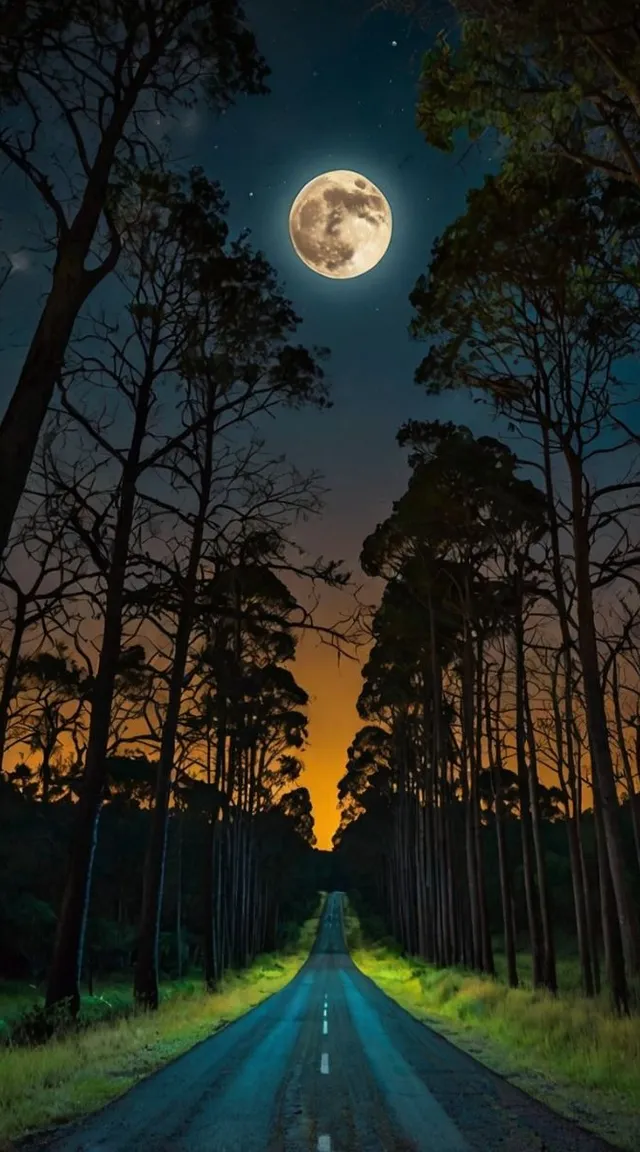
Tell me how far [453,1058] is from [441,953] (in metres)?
23.1

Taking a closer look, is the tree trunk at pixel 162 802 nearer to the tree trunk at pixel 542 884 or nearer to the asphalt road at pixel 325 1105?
the asphalt road at pixel 325 1105

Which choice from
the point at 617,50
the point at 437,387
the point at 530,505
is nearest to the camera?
the point at 617,50

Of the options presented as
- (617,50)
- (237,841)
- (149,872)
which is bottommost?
(149,872)

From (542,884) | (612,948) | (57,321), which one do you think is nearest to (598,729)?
(612,948)

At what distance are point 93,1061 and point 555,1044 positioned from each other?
6.43 m

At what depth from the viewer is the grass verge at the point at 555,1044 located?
796 centimetres

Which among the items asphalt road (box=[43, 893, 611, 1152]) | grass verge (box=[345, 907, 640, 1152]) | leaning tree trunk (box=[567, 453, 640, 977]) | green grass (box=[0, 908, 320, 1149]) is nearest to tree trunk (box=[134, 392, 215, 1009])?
green grass (box=[0, 908, 320, 1149])

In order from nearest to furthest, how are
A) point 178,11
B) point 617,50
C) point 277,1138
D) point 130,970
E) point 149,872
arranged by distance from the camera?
point 277,1138 → point 617,50 → point 178,11 → point 149,872 → point 130,970

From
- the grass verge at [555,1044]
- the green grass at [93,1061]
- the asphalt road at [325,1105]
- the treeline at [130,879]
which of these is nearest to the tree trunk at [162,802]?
the green grass at [93,1061]

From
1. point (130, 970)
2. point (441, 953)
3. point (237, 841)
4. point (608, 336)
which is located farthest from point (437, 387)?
point (130, 970)

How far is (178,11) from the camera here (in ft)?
32.6

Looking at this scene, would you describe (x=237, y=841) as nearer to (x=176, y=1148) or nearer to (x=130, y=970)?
(x=130, y=970)

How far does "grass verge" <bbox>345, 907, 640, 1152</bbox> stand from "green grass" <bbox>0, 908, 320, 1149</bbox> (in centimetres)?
455

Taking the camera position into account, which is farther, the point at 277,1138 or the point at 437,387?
the point at 437,387
